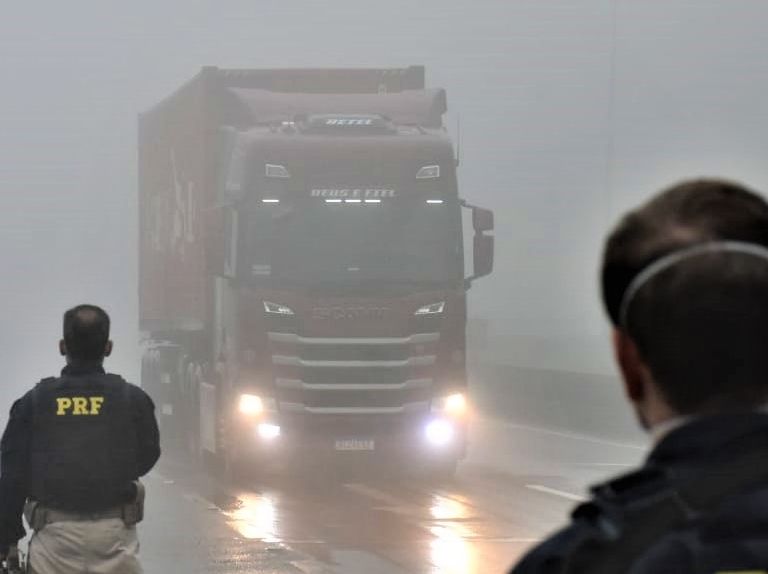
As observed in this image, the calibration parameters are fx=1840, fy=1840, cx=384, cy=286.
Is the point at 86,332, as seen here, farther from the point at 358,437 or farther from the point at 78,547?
the point at 358,437

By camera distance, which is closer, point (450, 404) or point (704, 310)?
point (704, 310)

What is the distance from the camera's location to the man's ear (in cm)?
208

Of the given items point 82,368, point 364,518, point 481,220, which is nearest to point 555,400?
point 481,220

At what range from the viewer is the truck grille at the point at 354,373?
17406 mm

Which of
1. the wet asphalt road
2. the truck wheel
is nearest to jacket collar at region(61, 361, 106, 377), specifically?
the wet asphalt road

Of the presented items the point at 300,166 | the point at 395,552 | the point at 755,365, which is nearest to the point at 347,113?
the point at 300,166

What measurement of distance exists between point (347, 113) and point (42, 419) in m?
12.2

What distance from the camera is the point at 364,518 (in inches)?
615

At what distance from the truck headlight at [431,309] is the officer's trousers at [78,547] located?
10910 millimetres

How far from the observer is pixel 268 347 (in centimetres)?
1753

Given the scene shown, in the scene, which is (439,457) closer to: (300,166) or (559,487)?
(559,487)

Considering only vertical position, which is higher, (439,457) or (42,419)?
(42,419)

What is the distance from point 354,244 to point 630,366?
15536mm

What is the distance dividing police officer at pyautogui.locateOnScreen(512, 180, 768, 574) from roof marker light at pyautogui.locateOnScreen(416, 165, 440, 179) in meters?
15.6
